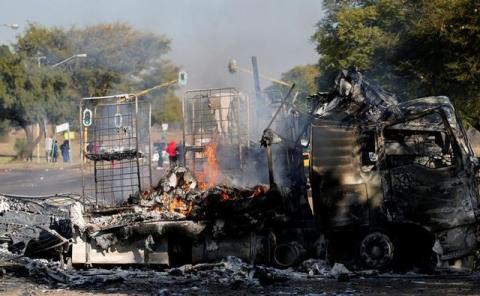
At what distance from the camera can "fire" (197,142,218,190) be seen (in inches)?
421

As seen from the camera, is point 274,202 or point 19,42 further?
point 19,42

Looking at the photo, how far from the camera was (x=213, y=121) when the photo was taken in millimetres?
12430

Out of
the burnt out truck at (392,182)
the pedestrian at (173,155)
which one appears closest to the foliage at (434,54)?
the pedestrian at (173,155)

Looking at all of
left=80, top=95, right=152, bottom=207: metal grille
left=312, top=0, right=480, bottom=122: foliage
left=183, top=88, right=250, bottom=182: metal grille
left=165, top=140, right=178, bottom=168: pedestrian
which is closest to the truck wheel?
left=80, top=95, right=152, bottom=207: metal grille

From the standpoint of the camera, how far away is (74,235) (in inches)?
371

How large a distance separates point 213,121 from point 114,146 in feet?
7.03

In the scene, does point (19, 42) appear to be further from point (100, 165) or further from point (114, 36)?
point (100, 165)

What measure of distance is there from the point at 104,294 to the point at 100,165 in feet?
11.6

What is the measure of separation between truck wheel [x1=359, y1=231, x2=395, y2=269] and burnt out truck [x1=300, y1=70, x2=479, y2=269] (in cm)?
1

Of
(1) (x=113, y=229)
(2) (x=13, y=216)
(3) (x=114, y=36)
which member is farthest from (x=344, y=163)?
(3) (x=114, y=36)

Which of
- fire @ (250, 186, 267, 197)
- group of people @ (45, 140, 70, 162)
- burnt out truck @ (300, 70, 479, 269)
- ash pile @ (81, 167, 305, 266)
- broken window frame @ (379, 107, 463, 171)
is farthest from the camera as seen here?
group of people @ (45, 140, 70, 162)

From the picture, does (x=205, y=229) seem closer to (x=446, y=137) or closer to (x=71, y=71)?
(x=446, y=137)

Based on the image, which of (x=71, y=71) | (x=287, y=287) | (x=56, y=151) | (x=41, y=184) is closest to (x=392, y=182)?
(x=287, y=287)

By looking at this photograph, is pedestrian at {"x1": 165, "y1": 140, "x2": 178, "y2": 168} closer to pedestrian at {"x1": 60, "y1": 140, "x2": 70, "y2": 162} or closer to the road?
the road
